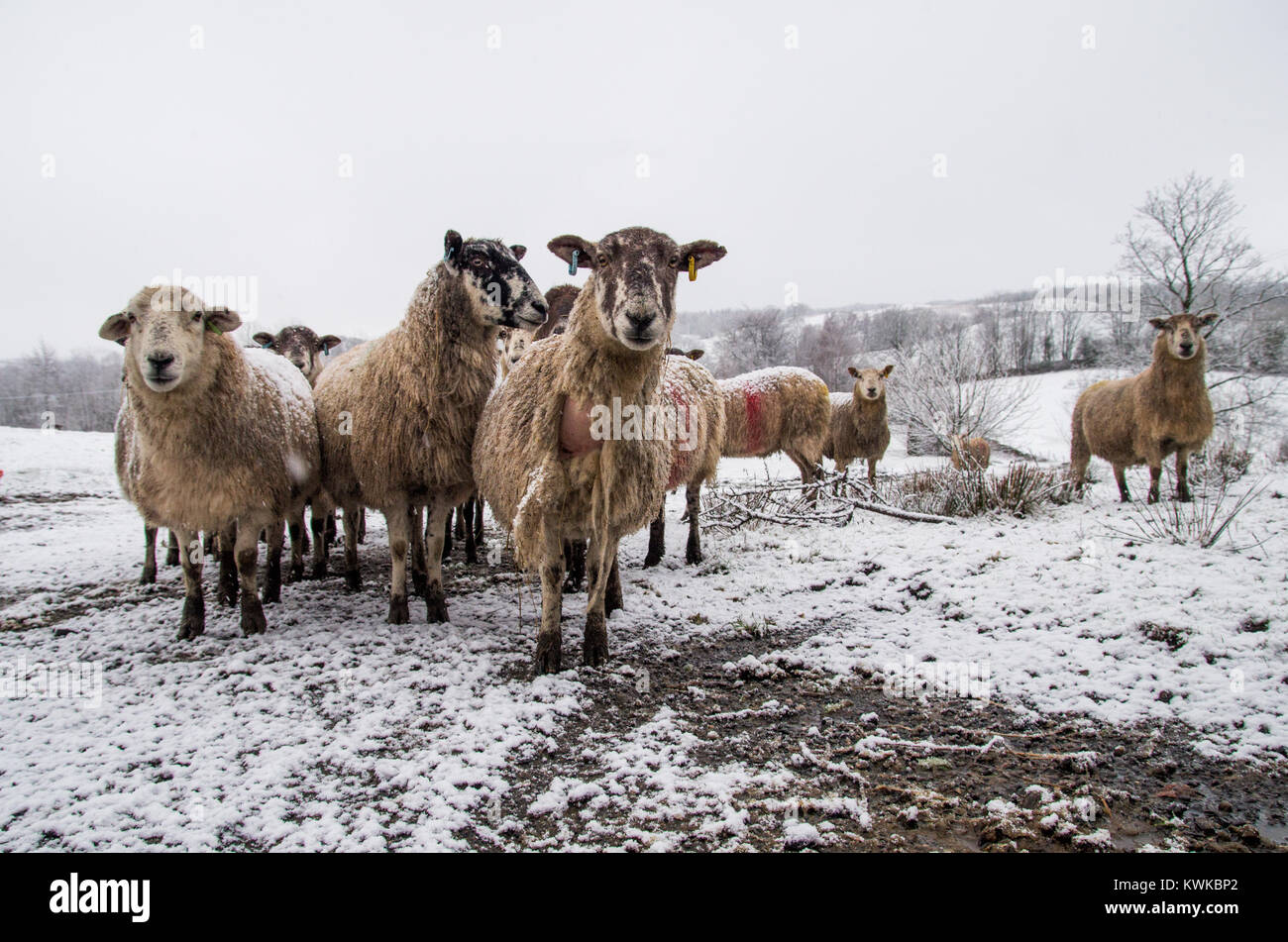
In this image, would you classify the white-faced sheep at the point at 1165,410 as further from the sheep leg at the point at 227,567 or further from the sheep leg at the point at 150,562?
the sheep leg at the point at 150,562

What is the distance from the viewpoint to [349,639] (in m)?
4.78

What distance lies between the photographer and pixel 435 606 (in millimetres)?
5215

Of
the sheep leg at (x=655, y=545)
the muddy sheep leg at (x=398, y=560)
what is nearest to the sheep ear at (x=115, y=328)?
the muddy sheep leg at (x=398, y=560)

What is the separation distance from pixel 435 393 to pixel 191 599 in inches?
95.2

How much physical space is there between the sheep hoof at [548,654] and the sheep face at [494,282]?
2.30 m

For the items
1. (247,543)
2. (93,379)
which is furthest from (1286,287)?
(93,379)

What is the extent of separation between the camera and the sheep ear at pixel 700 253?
4062 millimetres

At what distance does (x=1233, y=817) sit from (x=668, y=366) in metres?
4.99

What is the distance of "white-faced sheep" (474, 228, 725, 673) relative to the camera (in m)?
3.92

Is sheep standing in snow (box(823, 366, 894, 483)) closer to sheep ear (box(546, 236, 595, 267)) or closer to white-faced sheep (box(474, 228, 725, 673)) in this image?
white-faced sheep (box(474, 228, 725, 673))

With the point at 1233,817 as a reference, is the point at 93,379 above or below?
above

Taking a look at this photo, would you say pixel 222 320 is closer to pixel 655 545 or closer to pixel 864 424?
pixel 655 545

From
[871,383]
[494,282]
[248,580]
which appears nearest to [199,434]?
[248,580]

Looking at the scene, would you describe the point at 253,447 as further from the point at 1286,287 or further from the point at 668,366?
the point at 1286,287
